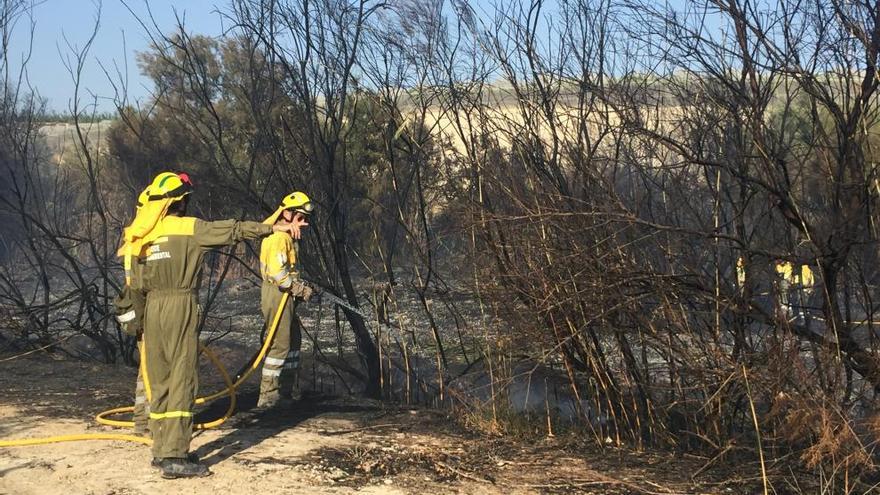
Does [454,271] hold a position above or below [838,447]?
above

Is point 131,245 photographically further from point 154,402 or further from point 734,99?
point 734,99

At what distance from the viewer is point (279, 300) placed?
23.5 ft

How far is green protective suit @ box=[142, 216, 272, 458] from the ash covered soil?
34 cm

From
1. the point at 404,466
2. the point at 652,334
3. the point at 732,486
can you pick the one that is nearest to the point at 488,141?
the point at 652,334

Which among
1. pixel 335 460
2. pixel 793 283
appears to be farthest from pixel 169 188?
pixel 793 283

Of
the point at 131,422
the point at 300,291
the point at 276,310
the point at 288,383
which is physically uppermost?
the point at 300,291

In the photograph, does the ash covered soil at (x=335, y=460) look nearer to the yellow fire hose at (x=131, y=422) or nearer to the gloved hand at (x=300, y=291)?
the yellow fire hose at (x=131, y=422)

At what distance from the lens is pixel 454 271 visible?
7391 mm

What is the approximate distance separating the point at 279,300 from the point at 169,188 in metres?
2.23

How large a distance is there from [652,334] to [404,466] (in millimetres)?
1669

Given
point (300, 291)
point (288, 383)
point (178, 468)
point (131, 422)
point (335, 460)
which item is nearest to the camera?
point (178, 468)

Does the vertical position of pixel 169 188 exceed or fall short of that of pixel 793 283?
it exceeds it

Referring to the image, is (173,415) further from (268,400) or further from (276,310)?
(276,310)

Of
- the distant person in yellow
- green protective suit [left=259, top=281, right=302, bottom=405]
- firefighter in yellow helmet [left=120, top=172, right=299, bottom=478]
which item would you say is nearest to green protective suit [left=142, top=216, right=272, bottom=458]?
firefighter in yellow helmet [left=120, top=172, right=299, bottom=478]
